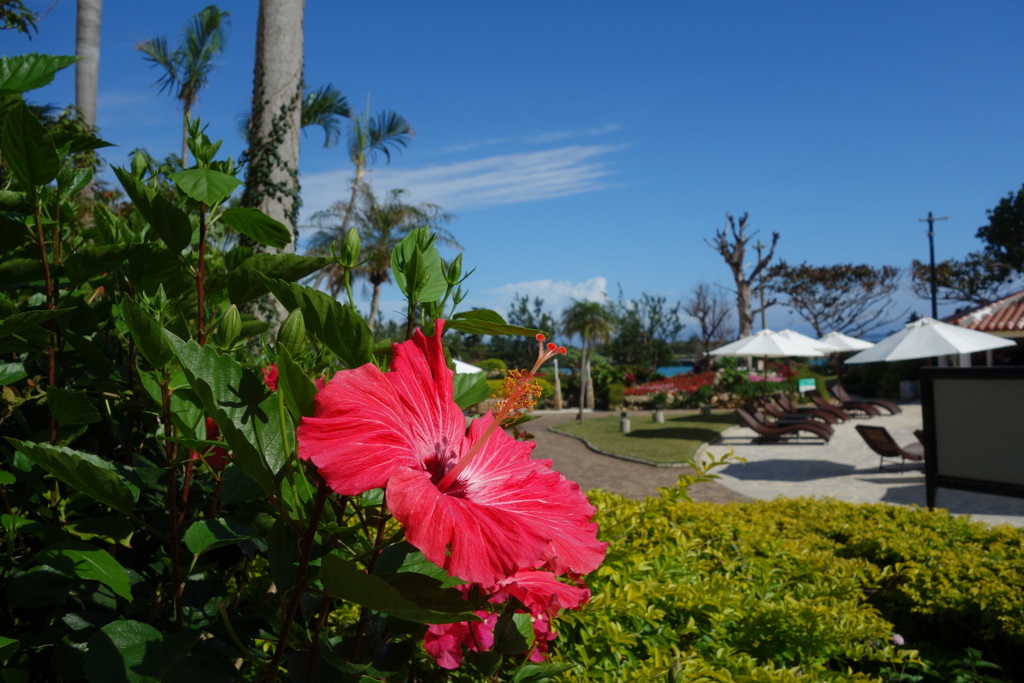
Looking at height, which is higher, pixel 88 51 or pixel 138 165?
pixel 88 51

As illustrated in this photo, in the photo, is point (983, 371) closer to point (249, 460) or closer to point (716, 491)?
point (716, 491)

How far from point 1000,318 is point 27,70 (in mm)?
24639

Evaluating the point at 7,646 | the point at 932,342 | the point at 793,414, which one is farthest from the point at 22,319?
the point at 793,414

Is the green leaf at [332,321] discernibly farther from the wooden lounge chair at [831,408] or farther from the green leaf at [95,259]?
the wooden lounge chair at [831,408]

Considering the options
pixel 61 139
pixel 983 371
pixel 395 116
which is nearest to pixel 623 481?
pixel 983 371

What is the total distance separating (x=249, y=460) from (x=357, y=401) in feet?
0.34

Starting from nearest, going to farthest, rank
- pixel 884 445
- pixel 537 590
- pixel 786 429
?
pixel 537 590 → pixel 884 445 → pixel 786 429

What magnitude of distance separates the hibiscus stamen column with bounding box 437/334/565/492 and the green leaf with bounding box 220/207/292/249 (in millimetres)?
387

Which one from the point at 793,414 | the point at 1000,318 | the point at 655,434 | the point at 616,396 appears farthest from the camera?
the point at 616,396

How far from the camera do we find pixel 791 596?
7.50 feet

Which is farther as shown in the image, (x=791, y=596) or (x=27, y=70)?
(x=791, y=596)

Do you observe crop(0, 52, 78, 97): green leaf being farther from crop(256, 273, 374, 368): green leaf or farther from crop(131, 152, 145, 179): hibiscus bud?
crop(256, 273, 374, 368): green leaf

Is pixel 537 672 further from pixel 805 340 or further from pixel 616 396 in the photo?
pixel 616 396

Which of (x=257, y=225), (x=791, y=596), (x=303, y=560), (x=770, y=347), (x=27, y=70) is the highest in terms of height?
(x=770, y=347)
